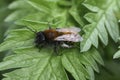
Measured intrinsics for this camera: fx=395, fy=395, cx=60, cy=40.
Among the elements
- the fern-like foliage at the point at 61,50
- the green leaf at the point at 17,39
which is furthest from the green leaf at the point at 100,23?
the green leaf at the point at 17,39

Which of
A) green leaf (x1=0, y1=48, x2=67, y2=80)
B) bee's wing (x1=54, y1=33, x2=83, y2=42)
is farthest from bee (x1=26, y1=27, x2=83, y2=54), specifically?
green leaf (x1=0, y1=48, x2=67, y2=80)

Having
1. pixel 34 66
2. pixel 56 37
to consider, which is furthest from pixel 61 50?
pixel 34 66

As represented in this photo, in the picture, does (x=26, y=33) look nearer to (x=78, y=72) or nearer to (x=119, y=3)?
(x=78, y=72)

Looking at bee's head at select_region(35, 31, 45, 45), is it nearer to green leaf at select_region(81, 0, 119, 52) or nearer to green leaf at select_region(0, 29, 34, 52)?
green leaf at select_region(0, 29, 34, 52)

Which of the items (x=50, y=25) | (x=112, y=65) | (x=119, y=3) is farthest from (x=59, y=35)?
(x=112, y=65)

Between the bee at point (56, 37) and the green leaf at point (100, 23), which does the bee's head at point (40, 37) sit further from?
the green leaf at point (100, 23)

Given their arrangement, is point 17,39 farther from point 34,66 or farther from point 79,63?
point 79,63
